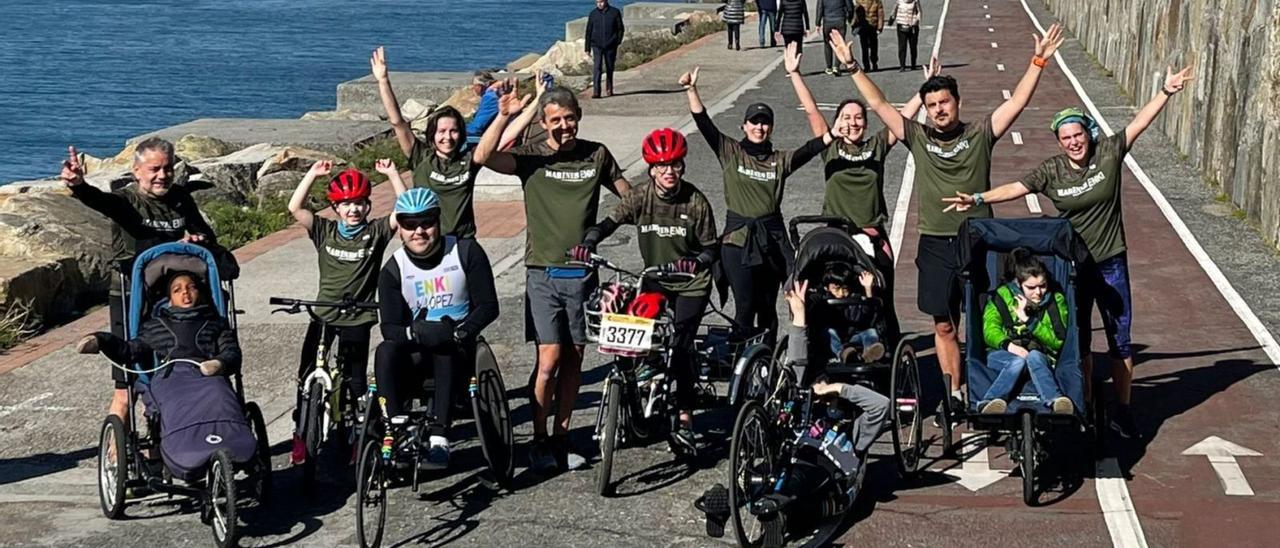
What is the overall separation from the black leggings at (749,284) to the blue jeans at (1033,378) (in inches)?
62.0

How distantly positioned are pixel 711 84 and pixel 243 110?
100.0 ft

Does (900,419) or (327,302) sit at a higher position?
(327,302)

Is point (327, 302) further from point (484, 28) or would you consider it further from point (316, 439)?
point (484, 28)

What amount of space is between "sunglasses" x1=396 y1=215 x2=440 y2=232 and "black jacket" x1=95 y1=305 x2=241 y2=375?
1.22 metres

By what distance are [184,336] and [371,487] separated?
1677 mm

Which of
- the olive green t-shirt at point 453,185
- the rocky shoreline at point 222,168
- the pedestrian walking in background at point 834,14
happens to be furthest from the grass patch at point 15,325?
the pedestrian walking in background at point 834,14

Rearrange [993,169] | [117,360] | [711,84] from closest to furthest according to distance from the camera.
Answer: [117,360] < [993,169] < [711,84]

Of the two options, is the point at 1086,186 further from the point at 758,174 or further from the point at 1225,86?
the point at 1225,86

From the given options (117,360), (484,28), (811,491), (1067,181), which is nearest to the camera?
(811,491)

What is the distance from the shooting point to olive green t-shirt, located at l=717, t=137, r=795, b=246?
11289mm

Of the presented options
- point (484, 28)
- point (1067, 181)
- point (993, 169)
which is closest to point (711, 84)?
point (993, 169)

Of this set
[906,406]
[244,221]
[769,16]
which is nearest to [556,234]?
[906,406]

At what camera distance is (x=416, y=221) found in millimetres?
9836

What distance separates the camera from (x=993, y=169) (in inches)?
917
